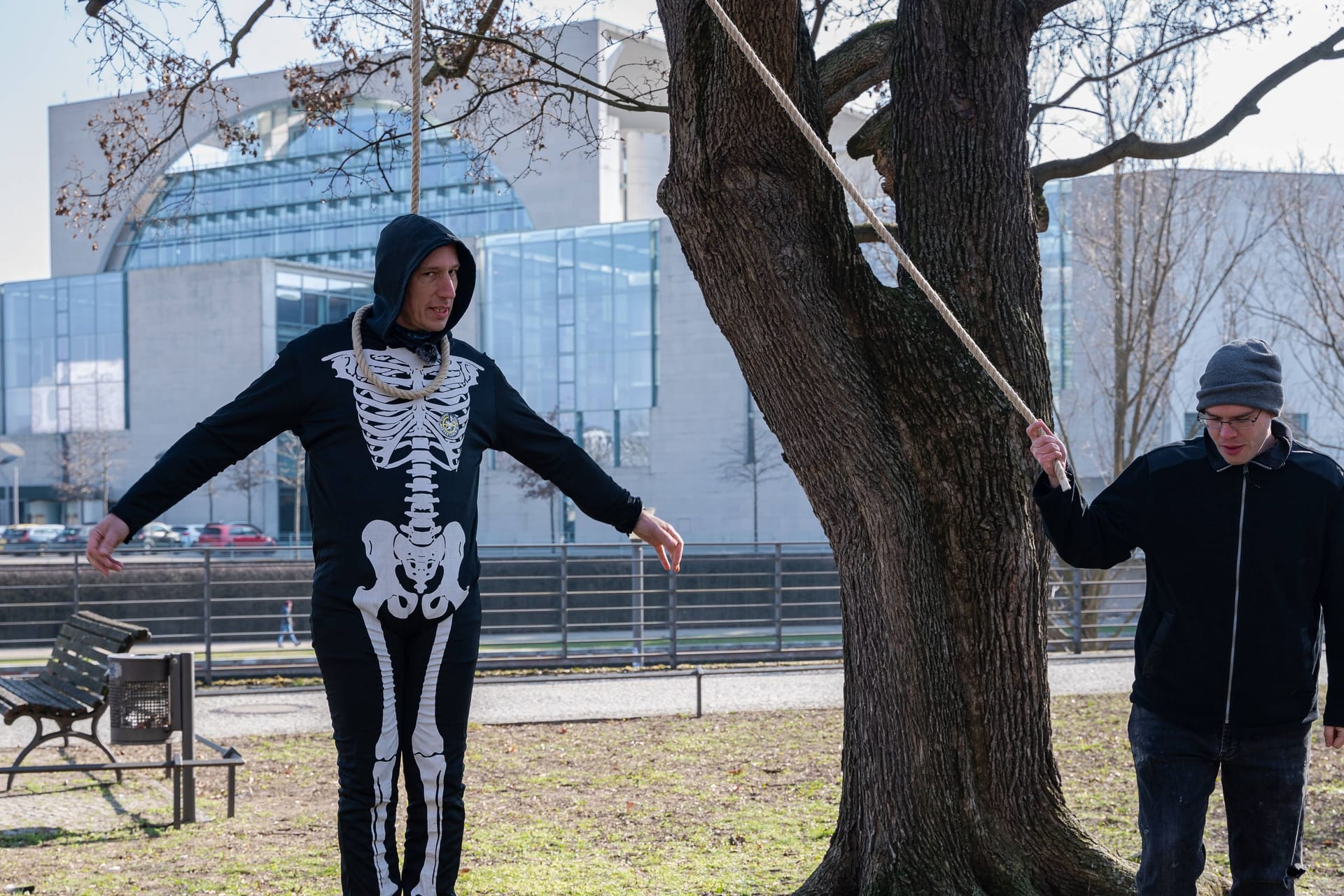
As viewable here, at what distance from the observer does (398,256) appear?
11.6 ft

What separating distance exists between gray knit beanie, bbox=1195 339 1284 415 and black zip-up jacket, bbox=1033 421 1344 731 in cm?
16

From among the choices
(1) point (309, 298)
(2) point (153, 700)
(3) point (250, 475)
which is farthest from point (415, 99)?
(1) point (309, 298)

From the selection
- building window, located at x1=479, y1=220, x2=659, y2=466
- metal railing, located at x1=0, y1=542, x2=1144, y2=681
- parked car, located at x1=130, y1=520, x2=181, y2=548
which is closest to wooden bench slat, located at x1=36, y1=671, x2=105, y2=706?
metal railing, located at x1=0, y1=542, x2=1144, y2=681

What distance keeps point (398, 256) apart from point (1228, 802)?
2668 mm

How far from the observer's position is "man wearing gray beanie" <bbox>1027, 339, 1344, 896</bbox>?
3.65m

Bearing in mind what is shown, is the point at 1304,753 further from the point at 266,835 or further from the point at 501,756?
the point at 501,756

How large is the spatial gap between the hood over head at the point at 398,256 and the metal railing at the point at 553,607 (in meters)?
8.18

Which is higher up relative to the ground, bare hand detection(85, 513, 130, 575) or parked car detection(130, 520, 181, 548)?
bare hand detection(85, 513, 130, 575)

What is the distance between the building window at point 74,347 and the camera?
2200 inches

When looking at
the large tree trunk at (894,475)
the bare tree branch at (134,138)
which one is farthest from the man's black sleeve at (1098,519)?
the bare tree branch at (134,138)

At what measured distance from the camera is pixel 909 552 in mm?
4840

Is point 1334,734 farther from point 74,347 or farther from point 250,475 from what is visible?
point 74,347

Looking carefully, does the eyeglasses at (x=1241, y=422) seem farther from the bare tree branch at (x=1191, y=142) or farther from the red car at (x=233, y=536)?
the red car at (x=233, y=536)

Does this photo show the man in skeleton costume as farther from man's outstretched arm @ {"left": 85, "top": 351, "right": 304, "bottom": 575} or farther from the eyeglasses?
the eyeglasses
